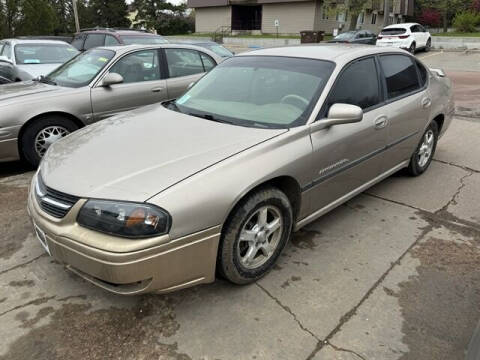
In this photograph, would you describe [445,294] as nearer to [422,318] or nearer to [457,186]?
[422,318]

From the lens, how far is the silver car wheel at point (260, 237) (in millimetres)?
2721

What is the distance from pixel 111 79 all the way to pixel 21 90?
1.11 m

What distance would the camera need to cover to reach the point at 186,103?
144 inches

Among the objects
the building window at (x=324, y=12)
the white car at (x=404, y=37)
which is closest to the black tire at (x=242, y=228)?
the white car at (x=404, y=37)

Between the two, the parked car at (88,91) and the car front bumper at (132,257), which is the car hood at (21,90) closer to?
the parked car at (88,91)

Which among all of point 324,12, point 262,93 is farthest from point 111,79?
point 324,12

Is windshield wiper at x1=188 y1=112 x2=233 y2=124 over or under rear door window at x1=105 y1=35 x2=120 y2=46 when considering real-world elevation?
under

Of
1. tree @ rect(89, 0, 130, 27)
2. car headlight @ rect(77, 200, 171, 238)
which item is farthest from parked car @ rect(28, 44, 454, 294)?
tree @ rect(89, 0, 130, 27)

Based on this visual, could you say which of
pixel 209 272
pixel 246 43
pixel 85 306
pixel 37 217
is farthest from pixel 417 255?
pixel 246 43

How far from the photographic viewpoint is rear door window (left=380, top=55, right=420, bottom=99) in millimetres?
3934

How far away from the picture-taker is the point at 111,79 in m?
5.21

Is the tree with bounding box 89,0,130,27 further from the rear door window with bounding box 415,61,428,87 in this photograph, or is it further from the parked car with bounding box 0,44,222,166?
the rear door window with bounding box 415,61,428,87

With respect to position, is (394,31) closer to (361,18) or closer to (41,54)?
(41,54)

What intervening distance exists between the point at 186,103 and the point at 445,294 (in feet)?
8.31
